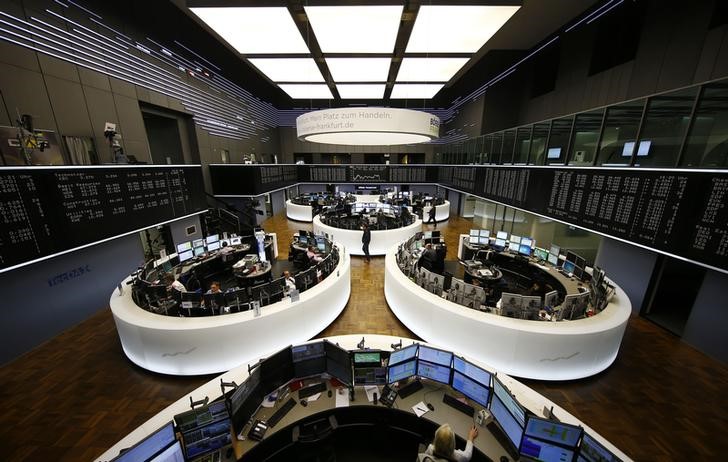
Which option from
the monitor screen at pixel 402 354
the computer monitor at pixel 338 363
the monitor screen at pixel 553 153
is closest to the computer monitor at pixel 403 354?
the monitor screen at pixel 402 354

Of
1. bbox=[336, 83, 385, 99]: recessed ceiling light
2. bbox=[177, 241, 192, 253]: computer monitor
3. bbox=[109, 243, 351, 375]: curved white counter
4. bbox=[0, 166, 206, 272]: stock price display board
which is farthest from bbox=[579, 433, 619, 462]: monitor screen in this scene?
bbox=[336, 83, 385, 99]: recessed ceiling light

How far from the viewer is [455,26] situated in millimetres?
6074

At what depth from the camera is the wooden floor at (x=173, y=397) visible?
3199 mm

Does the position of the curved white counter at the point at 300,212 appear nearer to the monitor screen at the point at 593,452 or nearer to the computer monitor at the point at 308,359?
the computer monitor at the point at 308,359

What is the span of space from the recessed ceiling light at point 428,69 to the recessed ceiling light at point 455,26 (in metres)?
0.76

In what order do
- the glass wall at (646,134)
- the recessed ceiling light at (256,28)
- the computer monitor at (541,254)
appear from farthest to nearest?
the computer monitor at (541,254)
the recessed ceiling light at (256,28)
the glass wall at (646,134)

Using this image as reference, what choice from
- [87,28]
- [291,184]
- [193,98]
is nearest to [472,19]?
[87,28]

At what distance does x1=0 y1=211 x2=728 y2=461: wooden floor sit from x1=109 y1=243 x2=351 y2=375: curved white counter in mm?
333

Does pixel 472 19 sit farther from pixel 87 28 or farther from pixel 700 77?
pixel 87 28

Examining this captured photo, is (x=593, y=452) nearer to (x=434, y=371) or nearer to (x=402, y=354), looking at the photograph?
Answer: (x=434, y=371)

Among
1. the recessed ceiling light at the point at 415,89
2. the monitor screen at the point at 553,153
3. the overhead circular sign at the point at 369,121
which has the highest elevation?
the recessed ceiling light at the point at 415,89

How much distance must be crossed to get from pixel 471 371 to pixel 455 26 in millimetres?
7485

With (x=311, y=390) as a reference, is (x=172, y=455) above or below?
above

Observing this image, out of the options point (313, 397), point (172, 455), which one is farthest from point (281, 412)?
point (172, 455)
